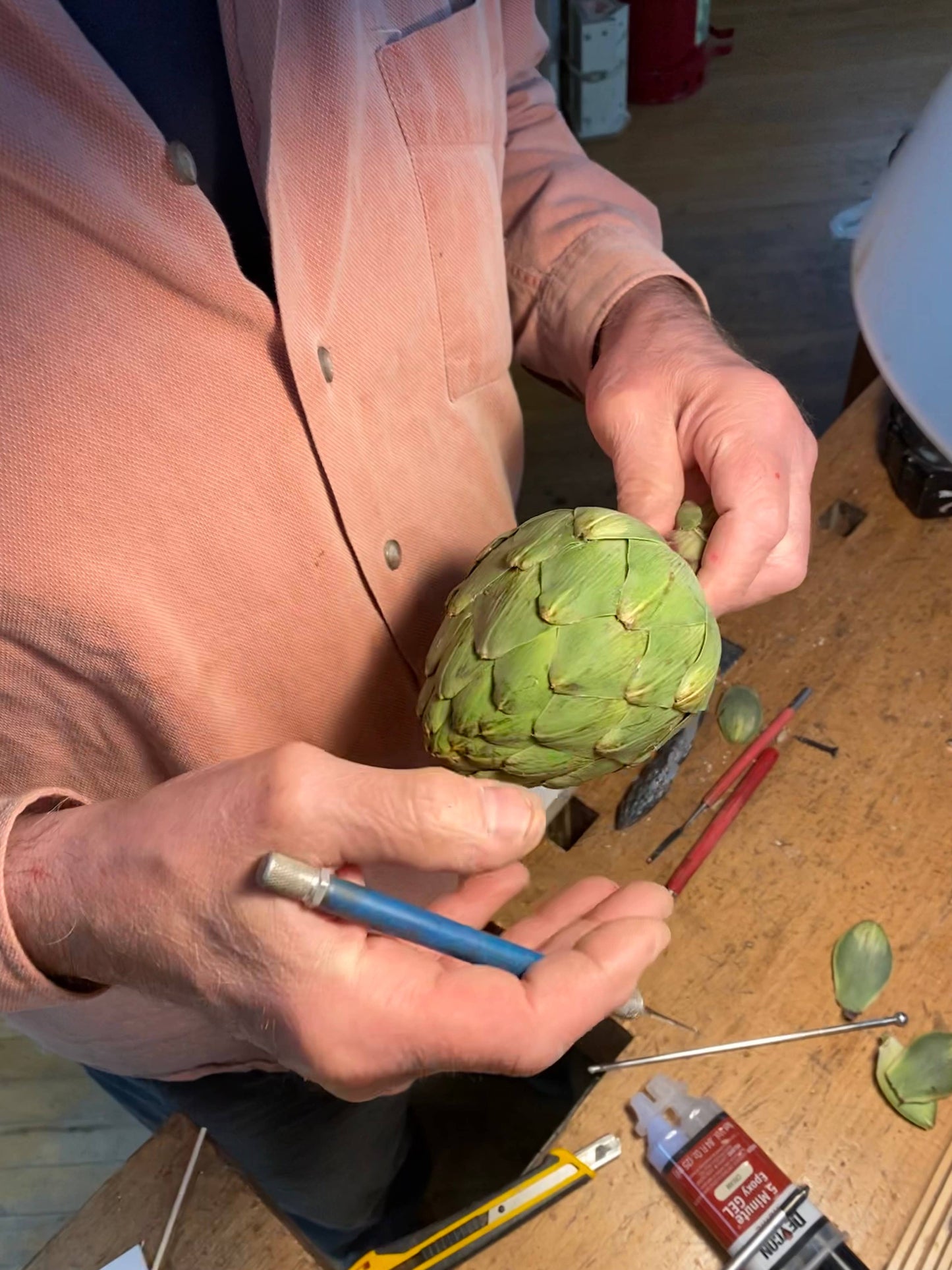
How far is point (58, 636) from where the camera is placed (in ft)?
1.86

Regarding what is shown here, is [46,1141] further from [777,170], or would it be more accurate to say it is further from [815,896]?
[777,170]

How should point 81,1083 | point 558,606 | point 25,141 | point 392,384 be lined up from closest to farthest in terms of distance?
point 25,141 → point 558,606 → point 392,384 → point 81,1083

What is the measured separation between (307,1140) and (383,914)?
24.0 inches

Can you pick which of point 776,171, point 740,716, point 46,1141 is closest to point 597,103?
point 776,171

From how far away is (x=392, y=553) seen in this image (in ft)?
2.34

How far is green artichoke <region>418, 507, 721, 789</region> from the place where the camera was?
2.03ft

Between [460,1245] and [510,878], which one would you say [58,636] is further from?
[460,1245]

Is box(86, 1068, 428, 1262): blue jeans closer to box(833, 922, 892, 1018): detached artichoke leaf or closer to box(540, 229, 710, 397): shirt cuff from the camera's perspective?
box(833, 922, 892, 1018): detached artichoke leaf

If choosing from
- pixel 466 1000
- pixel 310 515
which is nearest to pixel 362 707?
pixel 310 515

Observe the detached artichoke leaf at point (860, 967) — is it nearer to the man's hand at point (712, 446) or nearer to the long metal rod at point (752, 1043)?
the long metal rod at point (752, 1043)

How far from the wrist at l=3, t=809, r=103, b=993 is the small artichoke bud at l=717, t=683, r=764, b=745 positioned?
669 millimetres

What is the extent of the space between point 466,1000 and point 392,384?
1.51 feet

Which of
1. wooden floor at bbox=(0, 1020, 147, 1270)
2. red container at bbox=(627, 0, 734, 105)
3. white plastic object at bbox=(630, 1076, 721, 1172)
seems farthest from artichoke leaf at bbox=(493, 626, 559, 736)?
red container at bbox=(627, 0, 734, 105)

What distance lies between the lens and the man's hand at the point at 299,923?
0.49m
